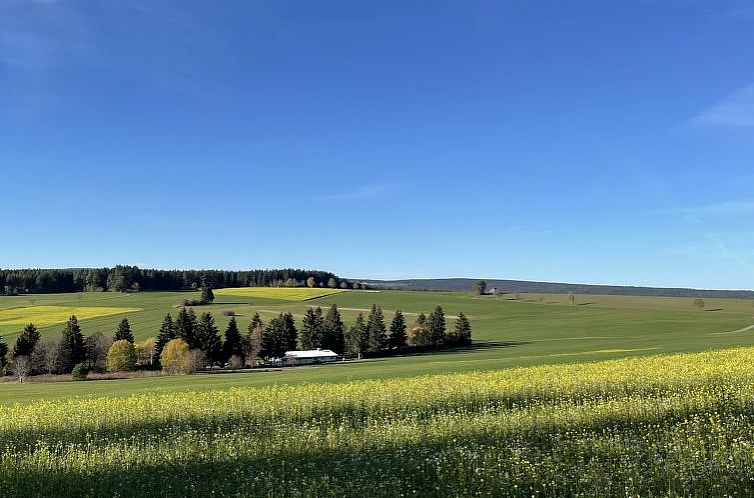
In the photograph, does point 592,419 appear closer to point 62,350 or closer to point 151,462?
point 151,462

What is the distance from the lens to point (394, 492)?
34.2ft

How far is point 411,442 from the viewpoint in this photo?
14906 mm

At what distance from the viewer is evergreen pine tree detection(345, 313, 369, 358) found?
87000 millimetres

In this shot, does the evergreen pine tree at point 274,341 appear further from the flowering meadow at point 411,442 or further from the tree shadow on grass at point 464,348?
the flowering meadow at point 411,442

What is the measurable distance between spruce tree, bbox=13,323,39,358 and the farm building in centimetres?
3105

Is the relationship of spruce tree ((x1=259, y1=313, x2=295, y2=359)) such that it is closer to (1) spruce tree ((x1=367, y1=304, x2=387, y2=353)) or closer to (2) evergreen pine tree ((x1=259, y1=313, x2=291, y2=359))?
(2) evergreen pine tree ((x1=259, y1=313, x2=291, y2=359))

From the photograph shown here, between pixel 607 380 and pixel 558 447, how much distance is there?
11.2m

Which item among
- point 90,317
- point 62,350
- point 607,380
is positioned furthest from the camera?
point 90,317

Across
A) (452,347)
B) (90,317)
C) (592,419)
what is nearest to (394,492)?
(592,419)

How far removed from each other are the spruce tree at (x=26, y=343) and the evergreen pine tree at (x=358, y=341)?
42.4m

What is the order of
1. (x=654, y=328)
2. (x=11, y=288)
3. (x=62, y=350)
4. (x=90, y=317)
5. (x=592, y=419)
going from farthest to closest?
(x=11, y=288), (x=90, y=317), (x=654, y=328), (x=62, y=350), (x=592, y=419)

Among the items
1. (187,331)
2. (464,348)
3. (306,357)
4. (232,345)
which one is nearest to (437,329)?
(464,348)

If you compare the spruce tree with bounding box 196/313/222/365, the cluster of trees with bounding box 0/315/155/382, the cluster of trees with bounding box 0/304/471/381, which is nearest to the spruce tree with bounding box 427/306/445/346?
the cluster of trees with bounding box 0/304/471/381

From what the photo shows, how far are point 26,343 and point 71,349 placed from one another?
6409 millimetres
